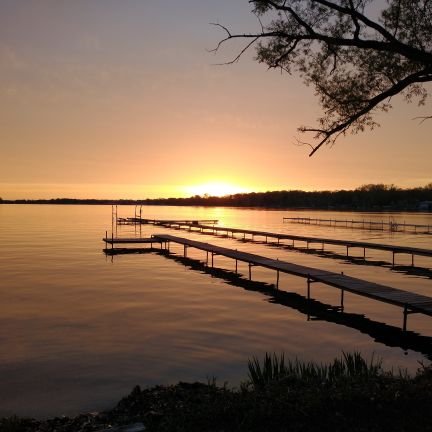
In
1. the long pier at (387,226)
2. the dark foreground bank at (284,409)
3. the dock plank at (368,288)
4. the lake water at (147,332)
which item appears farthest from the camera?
the long pier at (387,226)

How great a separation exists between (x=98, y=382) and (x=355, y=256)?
29.3m

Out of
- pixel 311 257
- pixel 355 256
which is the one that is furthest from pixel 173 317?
pixel 355 256

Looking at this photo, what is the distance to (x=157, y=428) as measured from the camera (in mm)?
5703

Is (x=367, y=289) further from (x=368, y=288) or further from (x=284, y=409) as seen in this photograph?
(x=284, y=409)

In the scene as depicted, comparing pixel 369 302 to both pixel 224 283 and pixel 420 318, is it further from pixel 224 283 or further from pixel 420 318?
pixel 224 283

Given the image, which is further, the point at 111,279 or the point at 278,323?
the point at 111,279

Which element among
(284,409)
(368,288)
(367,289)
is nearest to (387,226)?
(368,288)

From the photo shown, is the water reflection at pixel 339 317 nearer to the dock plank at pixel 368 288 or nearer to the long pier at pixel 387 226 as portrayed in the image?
the dock plank at pixel 368 288

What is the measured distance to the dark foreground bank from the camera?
560cm

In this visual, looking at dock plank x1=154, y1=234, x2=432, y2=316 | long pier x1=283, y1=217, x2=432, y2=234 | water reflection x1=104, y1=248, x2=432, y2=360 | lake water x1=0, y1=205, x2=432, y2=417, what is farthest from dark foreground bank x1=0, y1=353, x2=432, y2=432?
long pier x1=283, y1=217, x2=432, y2=234

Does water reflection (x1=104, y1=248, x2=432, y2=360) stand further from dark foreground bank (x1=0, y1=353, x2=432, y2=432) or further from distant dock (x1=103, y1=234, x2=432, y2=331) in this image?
dark foreground bank (x1=0, y1=353, x2=432, y2=432)

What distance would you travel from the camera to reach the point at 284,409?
19.3 feet

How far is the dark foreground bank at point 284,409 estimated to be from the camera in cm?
560

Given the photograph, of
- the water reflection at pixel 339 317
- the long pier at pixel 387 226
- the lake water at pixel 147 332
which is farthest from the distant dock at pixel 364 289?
the long pier at pixel 387 226
